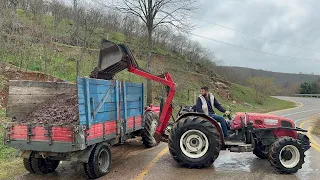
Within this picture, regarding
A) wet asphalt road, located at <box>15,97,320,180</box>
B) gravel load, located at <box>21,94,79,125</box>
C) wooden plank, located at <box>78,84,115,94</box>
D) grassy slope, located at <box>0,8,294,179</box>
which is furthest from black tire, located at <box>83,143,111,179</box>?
grassy slope, located at <box>0,8,294,179</box>

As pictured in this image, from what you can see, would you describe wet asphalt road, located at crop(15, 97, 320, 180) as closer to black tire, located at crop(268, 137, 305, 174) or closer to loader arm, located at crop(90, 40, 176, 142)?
black tire, located at crop(268, 137, 305, 174)

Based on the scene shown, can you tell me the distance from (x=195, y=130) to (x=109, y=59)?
101 inches

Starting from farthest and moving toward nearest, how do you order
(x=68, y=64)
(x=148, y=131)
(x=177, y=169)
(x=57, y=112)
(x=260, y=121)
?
(x=68, y=64), (x=148, y=131), (x=260, y=121), (x=177, y=169), (x=57, y=112)

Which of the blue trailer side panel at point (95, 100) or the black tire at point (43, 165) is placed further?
the black tire at point (43, 165)

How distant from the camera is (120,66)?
25.6 feet

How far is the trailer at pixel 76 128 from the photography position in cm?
566

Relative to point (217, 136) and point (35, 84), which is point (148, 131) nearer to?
point (217, 136)

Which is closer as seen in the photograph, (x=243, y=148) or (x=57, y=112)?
(x=57, y=112)

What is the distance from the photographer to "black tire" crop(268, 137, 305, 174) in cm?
663

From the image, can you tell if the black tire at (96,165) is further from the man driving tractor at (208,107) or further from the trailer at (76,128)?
the man driving tractor at (208,107)

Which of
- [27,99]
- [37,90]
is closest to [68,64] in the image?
[37,90]

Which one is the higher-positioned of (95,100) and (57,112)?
(95,100)

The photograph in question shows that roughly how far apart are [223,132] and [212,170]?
106cm

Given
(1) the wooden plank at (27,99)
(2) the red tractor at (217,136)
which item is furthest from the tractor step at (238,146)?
(1) the wooden plank at (27,99)
